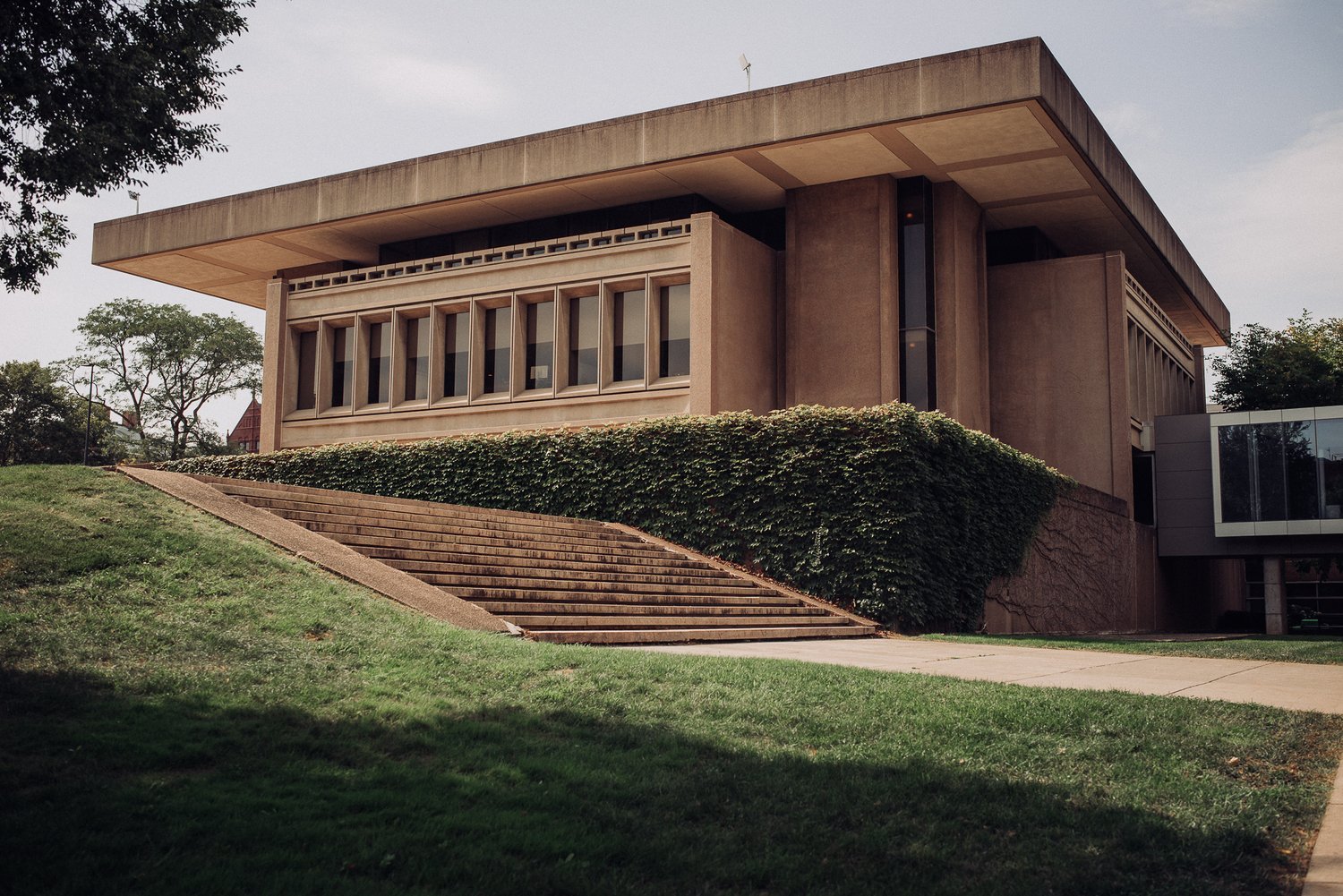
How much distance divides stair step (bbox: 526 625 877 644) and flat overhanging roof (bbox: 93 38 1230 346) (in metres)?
11.9

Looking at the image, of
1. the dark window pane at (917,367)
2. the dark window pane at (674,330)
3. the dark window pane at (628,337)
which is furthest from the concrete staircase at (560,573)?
the dark window pane at (917,367)

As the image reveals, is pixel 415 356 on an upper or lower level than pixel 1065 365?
upper

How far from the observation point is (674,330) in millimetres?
27328

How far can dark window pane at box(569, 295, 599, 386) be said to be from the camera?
2838 centimetres

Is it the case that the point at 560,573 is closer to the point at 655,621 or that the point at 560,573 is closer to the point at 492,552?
the point at 492,552

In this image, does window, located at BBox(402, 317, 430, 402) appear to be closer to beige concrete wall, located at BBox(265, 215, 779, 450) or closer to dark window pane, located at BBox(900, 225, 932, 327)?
beige concrete wall, located at BBox(265, 215, 779, 450)

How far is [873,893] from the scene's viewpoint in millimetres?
4602

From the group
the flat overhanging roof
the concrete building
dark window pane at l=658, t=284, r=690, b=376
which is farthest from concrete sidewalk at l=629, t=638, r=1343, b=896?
the flat overhanging roof

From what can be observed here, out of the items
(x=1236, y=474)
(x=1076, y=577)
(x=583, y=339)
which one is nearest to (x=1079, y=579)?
(x=1076, y=577)

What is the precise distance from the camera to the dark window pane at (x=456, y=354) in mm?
30203

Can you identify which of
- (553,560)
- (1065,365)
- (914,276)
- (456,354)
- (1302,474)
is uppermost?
(914,276)

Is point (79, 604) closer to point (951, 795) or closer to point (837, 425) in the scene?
point (951, 795)

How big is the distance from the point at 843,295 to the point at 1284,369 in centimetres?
2418

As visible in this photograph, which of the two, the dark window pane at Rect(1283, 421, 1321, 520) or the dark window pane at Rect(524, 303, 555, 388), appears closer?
the dark window pane at Rect(524, 303, 555, 388)
